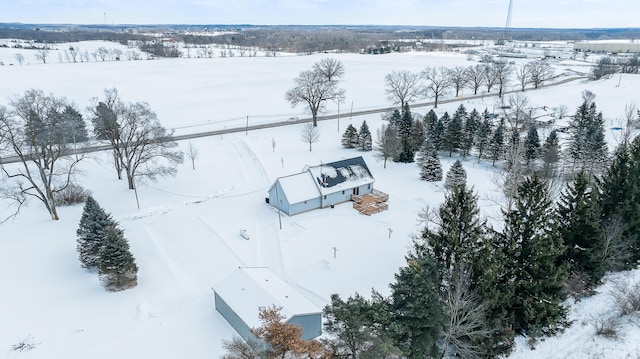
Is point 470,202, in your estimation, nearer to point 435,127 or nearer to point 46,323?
point 46,323

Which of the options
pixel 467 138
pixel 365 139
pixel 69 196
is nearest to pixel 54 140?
pixel 69 196

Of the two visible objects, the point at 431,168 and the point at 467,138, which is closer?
the point at 431,168

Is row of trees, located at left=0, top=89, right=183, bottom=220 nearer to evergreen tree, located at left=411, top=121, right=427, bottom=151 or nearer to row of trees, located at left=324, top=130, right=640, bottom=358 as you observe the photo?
row of trees, located at left=324, top=130, right=640, bottom=358

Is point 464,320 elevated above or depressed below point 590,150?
below

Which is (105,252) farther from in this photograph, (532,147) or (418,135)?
(532,147)

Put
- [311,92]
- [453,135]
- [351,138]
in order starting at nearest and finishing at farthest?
1. [453,135]
2. [351,138]
3. [311,92]

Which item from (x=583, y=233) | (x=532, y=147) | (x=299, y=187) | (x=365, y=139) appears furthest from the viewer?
(x=365, y=139)

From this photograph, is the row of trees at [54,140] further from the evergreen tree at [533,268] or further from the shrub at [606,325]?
the shrub at [606,325]

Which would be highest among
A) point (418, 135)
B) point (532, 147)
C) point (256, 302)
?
point (418, 135)
